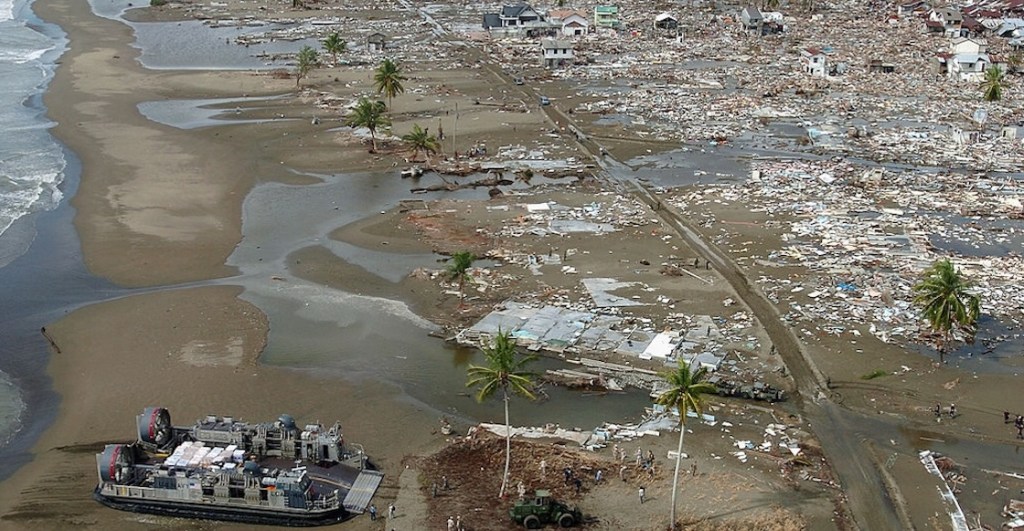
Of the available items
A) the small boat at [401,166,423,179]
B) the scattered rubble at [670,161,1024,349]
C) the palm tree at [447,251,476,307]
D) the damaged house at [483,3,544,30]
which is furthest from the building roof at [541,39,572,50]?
the palm tree at [447,251,476,307]

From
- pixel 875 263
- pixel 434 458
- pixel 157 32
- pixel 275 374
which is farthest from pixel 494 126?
pixel 157 32

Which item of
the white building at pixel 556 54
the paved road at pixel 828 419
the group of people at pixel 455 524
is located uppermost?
the white building at pixel 556 54

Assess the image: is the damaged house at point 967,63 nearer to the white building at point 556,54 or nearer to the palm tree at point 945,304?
the white building at point 556,54

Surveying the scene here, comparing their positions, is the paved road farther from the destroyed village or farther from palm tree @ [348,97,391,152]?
palm tree @ [348,97,391,152]

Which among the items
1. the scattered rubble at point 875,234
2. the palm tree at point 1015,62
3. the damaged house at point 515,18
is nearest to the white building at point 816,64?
the palm tree at point 1015,62

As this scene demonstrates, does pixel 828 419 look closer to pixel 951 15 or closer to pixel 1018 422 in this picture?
pixel 1018 422

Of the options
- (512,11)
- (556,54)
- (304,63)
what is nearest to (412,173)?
(304,63)
